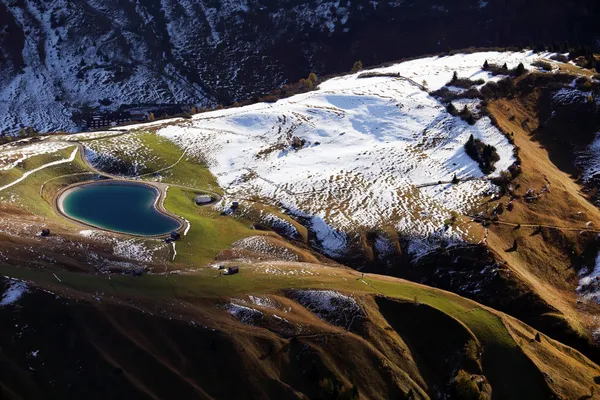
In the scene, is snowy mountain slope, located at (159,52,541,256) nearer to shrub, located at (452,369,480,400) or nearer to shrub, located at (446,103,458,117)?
shrub, located at (446,103,458,117)

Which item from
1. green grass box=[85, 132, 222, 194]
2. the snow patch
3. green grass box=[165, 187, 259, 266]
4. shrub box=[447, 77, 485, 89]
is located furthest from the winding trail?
shrub box=[447, 77, 485, 89]

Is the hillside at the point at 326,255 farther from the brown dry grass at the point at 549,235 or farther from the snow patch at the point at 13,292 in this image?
the brown dry grass at the point at 549,235

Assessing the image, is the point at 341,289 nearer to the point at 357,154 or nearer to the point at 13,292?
the point at 13,292

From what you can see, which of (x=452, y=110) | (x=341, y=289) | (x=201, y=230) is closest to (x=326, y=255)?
(x=341, y=289)

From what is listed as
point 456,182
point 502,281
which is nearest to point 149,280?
point 502,281

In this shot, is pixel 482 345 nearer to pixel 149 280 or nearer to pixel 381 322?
pixel 381 322

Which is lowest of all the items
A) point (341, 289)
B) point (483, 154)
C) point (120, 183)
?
point (341, 289)
